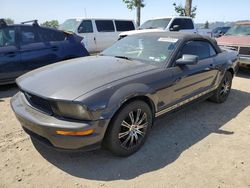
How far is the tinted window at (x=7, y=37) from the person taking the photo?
5.79 meters

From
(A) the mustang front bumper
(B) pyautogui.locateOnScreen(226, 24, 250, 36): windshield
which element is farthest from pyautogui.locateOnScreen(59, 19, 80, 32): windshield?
(A) the mustang front bumper

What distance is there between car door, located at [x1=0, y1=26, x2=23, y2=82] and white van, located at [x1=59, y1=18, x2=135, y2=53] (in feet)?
16.0

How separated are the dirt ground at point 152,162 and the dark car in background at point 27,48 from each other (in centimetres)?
194

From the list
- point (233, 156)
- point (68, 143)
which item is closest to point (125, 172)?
point (68, 143)

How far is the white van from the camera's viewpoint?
10844mm

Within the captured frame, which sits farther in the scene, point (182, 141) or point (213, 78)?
point (213, 78)


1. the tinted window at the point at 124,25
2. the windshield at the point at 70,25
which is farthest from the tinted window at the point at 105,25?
the windshield at the point at 70,25

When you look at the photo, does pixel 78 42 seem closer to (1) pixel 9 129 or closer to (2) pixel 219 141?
(1) pixel 9 129

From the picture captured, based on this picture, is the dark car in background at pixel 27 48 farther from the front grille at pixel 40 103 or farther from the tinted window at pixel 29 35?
the front grille at pixel 40 103

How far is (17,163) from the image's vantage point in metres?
3.13

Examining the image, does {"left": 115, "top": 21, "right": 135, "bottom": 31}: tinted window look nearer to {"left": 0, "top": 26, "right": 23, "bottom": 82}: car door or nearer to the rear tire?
{"left": 0, "top": 26, "right": 23, "bottom": 82}: car door

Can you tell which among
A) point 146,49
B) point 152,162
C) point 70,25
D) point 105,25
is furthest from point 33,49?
point 105,25

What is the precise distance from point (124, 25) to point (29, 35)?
679cm

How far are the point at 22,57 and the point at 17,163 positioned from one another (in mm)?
3469
